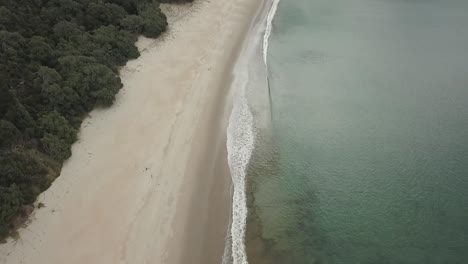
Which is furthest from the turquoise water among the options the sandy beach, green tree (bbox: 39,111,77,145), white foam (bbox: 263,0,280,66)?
green tree (bbox: 39,111,77,145)

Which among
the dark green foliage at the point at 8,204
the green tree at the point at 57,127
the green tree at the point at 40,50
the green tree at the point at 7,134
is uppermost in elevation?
the green tree at the point at 40,50

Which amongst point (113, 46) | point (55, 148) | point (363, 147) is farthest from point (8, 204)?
point (363, 147)

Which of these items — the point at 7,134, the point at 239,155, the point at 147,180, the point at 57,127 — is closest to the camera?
the point at 7,134

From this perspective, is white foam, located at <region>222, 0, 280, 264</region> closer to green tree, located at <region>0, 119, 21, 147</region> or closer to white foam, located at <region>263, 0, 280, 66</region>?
white foam, located at <region>263, 0, 280, 66</region>

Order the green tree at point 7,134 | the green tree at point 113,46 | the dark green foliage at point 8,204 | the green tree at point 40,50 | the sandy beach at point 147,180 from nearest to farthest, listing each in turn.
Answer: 1. the dark green foliage at point 8,204
2. the sandy beach at point 147,180
3. the green tree at point 7,134
4. the green tree at point 40,50
5. the green tree at point 113,46

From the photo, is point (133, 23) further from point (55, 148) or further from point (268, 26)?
point (55, 148)

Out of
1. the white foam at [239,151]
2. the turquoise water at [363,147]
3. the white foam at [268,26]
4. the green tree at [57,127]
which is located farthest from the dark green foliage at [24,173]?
the white foam at [268,26]

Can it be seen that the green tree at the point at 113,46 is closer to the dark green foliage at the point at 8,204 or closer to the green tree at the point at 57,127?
the green tree at the point at 57,127
